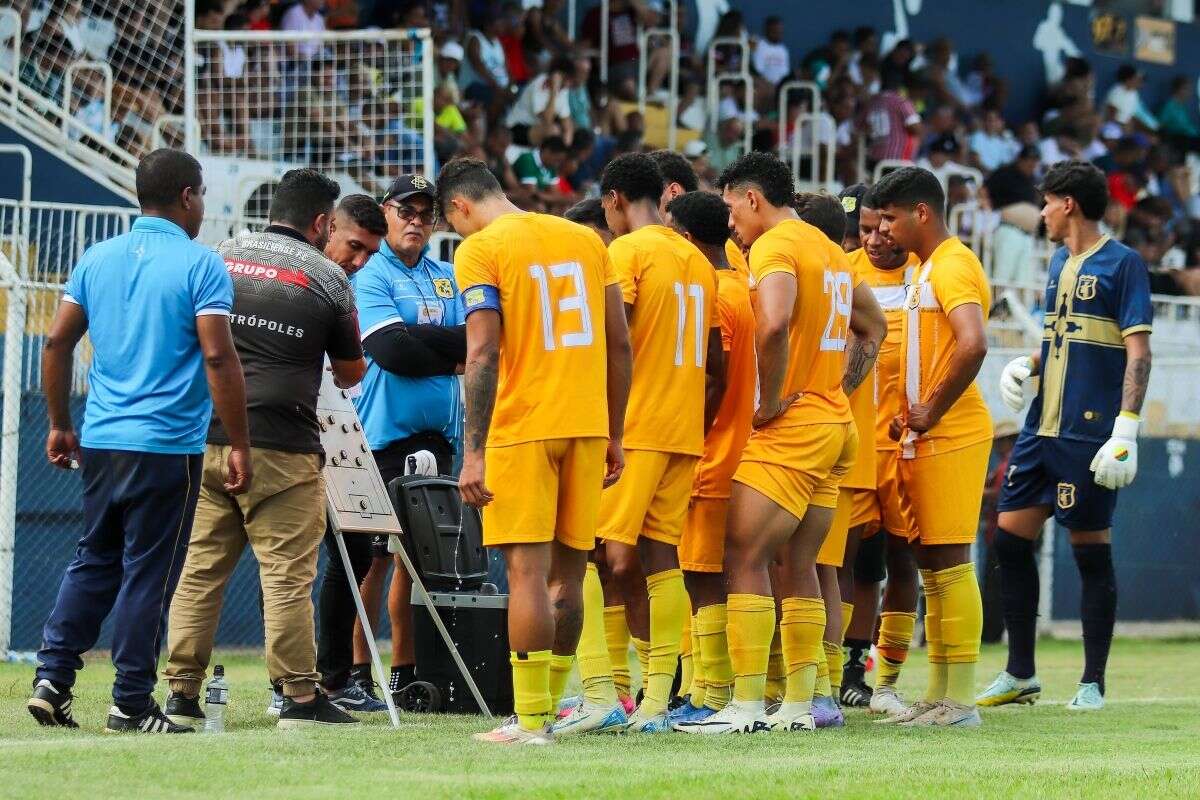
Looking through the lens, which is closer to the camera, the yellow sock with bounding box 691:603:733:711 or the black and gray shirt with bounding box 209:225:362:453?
the black and gray shirt with bounding box 209:225:362:453

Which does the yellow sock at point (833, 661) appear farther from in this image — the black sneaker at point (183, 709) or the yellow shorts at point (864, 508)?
the black sneaker at point (183, 709)

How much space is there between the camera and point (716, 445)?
7621mm

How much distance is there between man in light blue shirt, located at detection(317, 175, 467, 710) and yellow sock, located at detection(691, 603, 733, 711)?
149cm

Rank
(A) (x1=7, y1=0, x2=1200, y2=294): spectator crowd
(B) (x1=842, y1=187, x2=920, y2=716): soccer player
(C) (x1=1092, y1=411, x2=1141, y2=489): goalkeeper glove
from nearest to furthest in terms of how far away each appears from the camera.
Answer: (B) (x1=842, y1=187, x2=920, y2=716): soccer player, (C) (x1=1092, y1=411, x2=1141, y2=489): goalkeeper glove, (A) (x1=7, y1=0, x2=1200, y2=294): spectator crowd

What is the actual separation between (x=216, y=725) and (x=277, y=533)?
2.47 ft

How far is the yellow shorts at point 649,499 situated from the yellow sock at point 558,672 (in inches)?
22.8

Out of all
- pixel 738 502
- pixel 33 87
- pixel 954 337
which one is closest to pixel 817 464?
pixel 738 502

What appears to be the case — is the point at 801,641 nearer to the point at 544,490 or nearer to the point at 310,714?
the point at 544,490

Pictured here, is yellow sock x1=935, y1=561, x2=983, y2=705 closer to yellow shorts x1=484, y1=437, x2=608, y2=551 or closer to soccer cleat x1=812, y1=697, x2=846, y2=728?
soccer cleat x1=812, y1=697, x2=846, y2=728

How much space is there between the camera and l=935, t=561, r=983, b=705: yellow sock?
308 inches

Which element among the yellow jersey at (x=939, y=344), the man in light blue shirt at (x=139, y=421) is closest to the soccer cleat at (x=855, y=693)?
the yellow jersey at (x=939, y=344)

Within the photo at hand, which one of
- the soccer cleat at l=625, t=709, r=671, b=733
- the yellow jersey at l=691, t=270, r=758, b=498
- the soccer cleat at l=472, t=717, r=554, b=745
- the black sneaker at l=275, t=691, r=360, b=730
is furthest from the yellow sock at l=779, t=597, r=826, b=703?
the black sneaker at l=275, t=691, r=360, b=730

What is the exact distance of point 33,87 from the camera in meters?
13.7

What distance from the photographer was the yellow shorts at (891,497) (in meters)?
8.19
